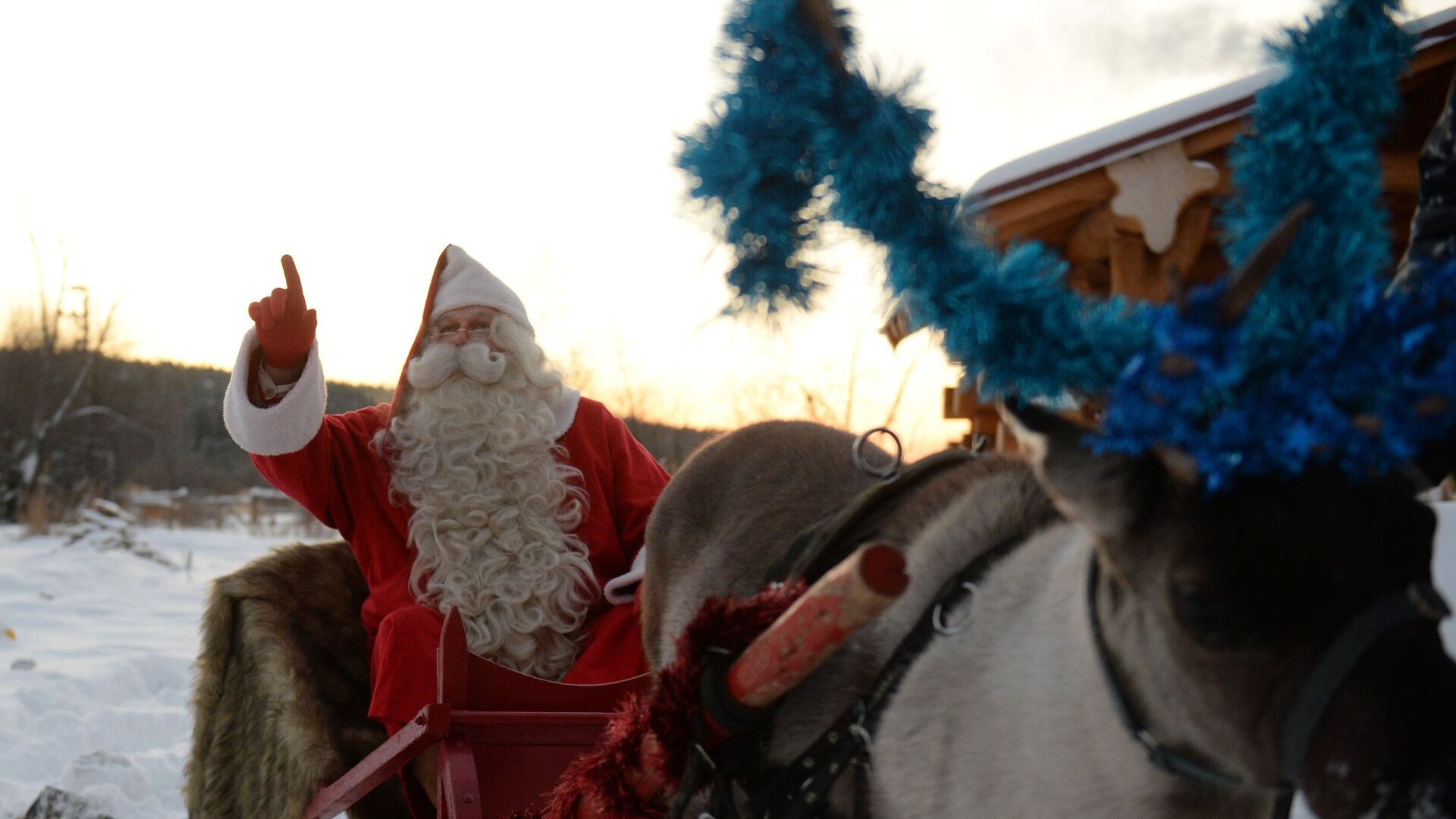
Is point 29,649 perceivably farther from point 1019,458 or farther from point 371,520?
point 1019,458

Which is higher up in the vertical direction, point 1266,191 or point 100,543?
point 1266,191

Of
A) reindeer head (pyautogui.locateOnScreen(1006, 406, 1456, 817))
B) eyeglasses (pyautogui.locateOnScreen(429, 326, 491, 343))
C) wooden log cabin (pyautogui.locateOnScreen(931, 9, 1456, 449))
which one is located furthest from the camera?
wooden log cabin (pyautogui.locateOnScreen(931, 9, 1456, 449))

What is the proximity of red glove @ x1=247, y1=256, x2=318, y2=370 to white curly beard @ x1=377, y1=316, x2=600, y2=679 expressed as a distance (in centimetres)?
56

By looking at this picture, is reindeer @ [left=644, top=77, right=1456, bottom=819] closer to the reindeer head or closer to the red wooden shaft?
the reindeer head

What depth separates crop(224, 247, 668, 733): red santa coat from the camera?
273 cm

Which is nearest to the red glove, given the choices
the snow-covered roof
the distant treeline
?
the snow-covered roof

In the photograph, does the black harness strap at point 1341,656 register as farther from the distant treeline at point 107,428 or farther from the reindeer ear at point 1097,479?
the distant treeline at point 107,428

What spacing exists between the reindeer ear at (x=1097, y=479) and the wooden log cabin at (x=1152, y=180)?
151 inches

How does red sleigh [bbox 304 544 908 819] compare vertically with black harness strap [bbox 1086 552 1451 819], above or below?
below

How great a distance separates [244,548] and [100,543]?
10.7 feet

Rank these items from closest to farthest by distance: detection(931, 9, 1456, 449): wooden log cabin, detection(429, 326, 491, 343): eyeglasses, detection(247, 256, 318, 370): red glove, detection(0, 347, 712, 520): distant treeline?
detection(247, 256, 318, 370): red glove < detection(429, 326, 491, 343): eyeglasses < detection(931, 9, 1456, 449): wooden log cabin < detection(0, 347, 712, 520): distant treeline

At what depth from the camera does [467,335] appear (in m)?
3.69

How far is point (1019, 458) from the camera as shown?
188cm

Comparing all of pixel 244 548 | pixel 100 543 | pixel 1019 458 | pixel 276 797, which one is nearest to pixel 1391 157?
pixel 1019 458
